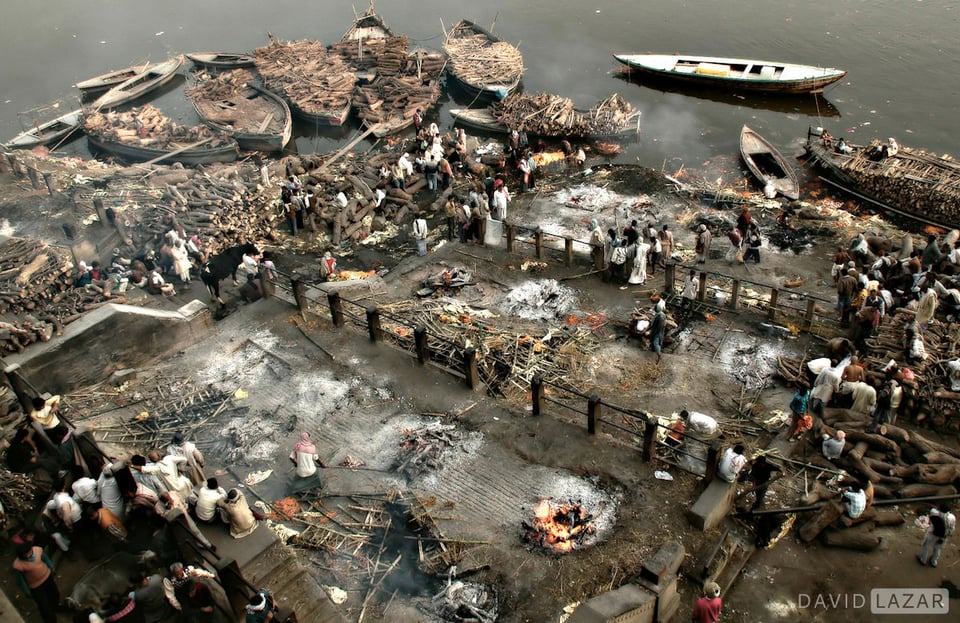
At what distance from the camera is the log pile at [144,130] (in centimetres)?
3522

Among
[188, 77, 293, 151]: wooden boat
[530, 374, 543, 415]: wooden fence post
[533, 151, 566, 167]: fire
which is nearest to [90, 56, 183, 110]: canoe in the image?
[188, 77, 293, 151]: wooden boat

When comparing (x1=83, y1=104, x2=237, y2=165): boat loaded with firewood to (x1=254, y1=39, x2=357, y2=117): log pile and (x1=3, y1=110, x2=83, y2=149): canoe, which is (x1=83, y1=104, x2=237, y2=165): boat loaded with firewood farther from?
(x1=254, y1=39, x2=357, y2=117): log pile

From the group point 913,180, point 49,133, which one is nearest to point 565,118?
point 913,180

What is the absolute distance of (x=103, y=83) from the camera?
4350cm

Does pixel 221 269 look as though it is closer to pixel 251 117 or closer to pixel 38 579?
pixel 38 579

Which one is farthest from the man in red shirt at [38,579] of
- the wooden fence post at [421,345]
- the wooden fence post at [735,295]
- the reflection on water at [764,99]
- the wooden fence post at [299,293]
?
the reflection on water at [764,99]

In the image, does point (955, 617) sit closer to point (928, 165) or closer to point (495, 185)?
point (495, 185)

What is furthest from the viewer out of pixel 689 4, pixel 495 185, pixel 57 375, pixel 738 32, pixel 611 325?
pixel 689 4

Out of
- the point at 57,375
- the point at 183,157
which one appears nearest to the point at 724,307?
the point at 57,375

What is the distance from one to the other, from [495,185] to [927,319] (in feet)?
47.6

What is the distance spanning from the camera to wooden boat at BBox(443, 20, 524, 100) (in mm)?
39156

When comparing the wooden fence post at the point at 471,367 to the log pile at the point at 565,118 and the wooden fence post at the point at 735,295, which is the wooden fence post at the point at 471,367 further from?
the log pile at the point at 565,118

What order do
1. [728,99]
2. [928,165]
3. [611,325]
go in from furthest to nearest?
[728,99]
[928,165]
[611,325]

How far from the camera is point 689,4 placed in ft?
174
